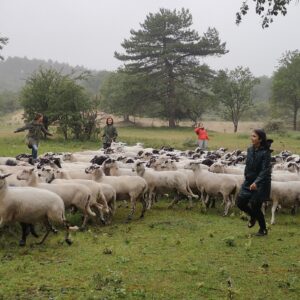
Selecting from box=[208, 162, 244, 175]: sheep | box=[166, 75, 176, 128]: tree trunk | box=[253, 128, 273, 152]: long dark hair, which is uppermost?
box=[166, 75, 176, 128]: tree trunk

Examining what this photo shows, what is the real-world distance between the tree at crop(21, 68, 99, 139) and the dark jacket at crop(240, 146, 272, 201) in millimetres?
25400

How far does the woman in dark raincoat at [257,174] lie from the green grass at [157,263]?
83cm

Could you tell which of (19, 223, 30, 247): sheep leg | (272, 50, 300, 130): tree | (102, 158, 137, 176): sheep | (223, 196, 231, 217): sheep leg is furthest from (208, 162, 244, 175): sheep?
(272, 50, 300, 130): tree

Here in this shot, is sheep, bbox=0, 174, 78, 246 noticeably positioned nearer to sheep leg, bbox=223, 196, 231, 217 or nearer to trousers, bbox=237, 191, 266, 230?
trousers, bbox=237, 191, 266, 230

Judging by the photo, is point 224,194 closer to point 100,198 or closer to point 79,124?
point 100,198

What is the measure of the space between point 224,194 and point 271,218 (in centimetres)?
147

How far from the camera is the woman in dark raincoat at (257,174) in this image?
920cm

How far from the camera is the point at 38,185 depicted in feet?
34.7

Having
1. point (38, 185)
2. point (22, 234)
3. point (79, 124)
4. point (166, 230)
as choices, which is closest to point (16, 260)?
point (22, 234)

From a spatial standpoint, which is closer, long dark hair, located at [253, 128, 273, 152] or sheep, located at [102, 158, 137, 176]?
long dark hair, located at [253, 128, 273, 152]

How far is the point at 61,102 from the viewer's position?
3475cm

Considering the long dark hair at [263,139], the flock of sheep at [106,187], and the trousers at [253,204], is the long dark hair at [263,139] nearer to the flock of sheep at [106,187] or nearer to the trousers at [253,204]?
the trousers at [253,204]

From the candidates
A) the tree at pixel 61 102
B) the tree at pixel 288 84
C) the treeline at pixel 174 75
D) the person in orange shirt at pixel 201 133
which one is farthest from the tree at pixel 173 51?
the person in orange shirt at pixel 201 133

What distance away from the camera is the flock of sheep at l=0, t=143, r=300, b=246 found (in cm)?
892
